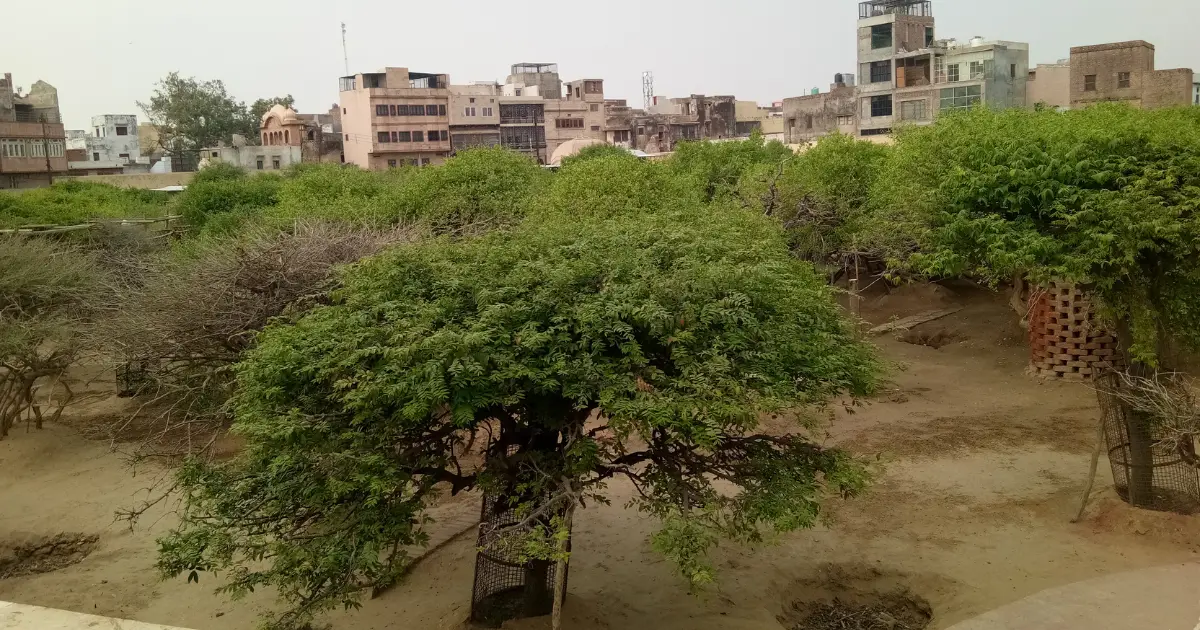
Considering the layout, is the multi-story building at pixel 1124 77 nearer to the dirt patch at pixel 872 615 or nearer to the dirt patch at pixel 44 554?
the dirt patch at pixel 872 615

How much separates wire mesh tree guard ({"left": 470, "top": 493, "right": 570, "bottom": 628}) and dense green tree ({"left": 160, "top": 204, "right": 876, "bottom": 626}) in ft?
1.62

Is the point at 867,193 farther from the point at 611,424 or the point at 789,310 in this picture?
the point at 611,424

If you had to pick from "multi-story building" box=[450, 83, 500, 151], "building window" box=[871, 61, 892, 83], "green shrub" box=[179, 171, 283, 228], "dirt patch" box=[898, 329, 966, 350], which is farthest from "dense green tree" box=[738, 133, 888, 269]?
"multi-story building" box=[450, 83, 500, 151]

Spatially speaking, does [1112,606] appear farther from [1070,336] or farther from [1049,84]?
[1049,84]

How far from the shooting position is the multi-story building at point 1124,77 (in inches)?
1478

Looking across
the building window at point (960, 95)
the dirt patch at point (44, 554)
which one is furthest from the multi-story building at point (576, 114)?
the dirt patch at point (44, 554)

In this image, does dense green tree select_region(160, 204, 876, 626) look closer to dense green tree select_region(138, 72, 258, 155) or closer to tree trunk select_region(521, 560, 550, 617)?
tree trunk select_region(521, 560, 550, 617)

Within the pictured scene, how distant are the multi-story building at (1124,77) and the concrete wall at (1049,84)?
3.50 meters

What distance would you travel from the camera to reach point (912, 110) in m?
45.2

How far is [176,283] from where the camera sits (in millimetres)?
16922

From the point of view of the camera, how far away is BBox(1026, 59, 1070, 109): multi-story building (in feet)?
141

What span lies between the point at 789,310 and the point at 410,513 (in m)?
3.97

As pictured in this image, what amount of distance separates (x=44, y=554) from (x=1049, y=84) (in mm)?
42807

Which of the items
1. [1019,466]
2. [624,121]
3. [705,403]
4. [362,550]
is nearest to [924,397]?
[1019,466]
